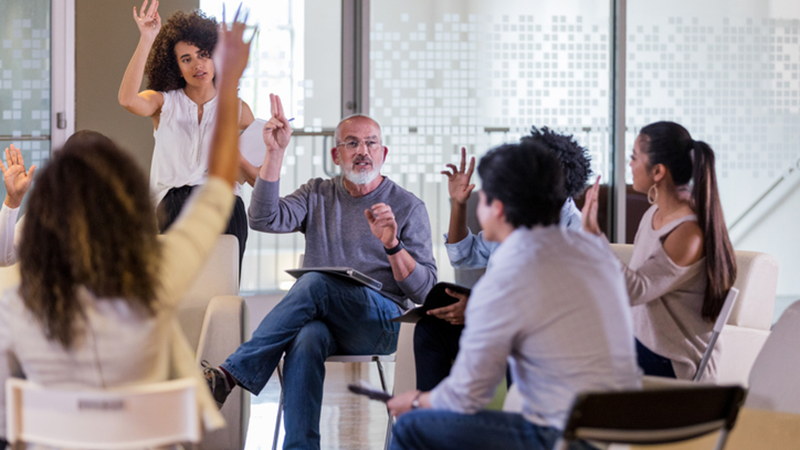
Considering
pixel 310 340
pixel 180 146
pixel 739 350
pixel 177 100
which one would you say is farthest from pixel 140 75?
pixel 739 350

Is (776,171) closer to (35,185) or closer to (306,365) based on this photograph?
(306,365)

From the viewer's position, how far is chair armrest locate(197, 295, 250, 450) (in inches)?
99.2

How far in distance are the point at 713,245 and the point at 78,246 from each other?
64.0 inches

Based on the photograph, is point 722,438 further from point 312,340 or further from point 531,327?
point 312,340

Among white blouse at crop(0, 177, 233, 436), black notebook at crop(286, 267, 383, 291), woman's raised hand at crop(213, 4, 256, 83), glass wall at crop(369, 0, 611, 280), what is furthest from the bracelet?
glass wall at crop(369, 0, 611, 280)

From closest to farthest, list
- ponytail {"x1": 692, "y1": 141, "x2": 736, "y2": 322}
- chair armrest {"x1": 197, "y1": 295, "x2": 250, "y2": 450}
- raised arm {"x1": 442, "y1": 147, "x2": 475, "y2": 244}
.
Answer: ponytail {"x1": 692, "y1": 141, "x2": 736, "y2": 322} → chair armrest {"x1": 197, "y1": 295, "x2": 250, "y2": 450} → raised arm {"x1": 442, "y1": 147, "x2": 475, "y2": 244}

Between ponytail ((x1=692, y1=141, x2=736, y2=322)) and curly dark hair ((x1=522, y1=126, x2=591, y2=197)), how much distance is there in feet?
2.09

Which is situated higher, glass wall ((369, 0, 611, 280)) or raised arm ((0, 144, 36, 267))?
glass wall ((369, 0, 611, 280))

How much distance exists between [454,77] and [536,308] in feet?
11.5

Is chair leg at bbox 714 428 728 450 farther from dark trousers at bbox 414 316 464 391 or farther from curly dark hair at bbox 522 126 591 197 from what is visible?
curly dark hair at bbox 522 126 591 197

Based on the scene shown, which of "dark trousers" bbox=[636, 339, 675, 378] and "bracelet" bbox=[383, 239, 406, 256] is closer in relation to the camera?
"dark trousers" bbox=[636, 339, 675, 378]

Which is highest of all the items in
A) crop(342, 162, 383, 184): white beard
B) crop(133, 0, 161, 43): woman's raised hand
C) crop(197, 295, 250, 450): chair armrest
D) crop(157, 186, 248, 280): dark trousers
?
crop(133, 0, 161, 43): woman's raised hand

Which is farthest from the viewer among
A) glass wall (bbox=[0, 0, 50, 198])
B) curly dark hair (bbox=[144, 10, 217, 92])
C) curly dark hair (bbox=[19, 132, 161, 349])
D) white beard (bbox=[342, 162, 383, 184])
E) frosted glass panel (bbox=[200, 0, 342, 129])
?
frosted glass panel (bbox=[200, 0, 342, 129])

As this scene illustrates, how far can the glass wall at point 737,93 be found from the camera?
504 cm
